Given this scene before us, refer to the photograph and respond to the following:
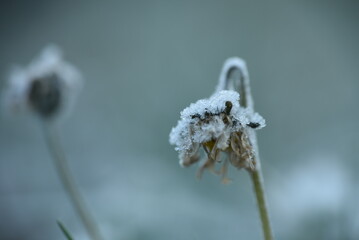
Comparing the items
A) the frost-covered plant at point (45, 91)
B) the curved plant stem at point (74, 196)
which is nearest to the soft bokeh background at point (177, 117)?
the curved plant stem at point (74, 196)

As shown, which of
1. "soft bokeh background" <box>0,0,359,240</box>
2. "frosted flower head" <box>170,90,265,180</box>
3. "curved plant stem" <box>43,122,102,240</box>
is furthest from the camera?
"soft bokeh background" <box>0,0,359,240</box>

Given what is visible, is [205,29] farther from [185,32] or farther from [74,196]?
[74,196]

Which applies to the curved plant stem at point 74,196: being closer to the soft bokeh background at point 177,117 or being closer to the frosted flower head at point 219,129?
the soft bokeh background at point 177,117

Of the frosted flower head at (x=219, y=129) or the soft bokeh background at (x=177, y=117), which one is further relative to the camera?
the soft bokeh background at (x=177, y=117)

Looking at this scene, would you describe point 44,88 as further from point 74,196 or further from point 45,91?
point 74,196

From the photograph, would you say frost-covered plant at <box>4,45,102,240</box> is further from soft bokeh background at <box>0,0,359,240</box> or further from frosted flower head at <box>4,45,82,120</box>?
soft bokeh background at <box>0,0,359,240</box>

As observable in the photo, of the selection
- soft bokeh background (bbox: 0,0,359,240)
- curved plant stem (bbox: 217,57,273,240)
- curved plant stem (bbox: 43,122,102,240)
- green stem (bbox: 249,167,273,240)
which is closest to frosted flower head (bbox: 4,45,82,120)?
curved plant stem (bbox: 43,122,102,240)
